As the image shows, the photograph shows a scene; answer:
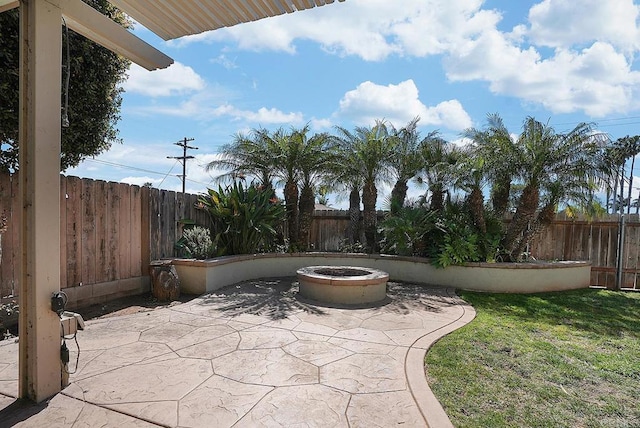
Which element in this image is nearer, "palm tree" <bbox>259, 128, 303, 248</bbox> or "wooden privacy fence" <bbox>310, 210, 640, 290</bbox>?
"wooden privacy fence" <bbox>310, 210, 640, 290</bbox>

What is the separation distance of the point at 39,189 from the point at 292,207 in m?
7.53

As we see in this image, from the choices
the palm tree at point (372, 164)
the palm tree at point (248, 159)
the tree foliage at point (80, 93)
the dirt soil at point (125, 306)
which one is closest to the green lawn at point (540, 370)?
the dirt soil at point (125, 306)

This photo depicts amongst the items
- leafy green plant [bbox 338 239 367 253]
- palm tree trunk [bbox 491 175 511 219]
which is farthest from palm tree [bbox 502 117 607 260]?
leafy green plant [bbox 338 239 367 253]

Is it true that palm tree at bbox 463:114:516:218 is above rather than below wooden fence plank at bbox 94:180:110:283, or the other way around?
above

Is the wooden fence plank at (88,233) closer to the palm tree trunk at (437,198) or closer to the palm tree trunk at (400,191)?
the palm tree trunk at (400,191)

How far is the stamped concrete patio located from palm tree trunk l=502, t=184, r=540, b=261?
3744 millimetres

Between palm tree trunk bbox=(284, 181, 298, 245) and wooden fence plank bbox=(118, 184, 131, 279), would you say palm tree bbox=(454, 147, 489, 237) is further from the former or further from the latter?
wooden fence plank bbox=(118, 184, 131, 279)

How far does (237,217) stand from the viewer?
26.0 feet

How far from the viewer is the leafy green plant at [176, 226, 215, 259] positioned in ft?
23.4

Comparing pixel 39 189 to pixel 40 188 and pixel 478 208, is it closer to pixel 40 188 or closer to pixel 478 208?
pixel 40 188

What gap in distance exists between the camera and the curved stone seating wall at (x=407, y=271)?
664 centimetres

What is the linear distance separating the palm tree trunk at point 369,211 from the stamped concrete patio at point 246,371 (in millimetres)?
4673

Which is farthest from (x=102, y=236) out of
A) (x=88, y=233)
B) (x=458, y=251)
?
(x=458, y=251)

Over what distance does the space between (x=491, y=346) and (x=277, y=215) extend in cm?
545
